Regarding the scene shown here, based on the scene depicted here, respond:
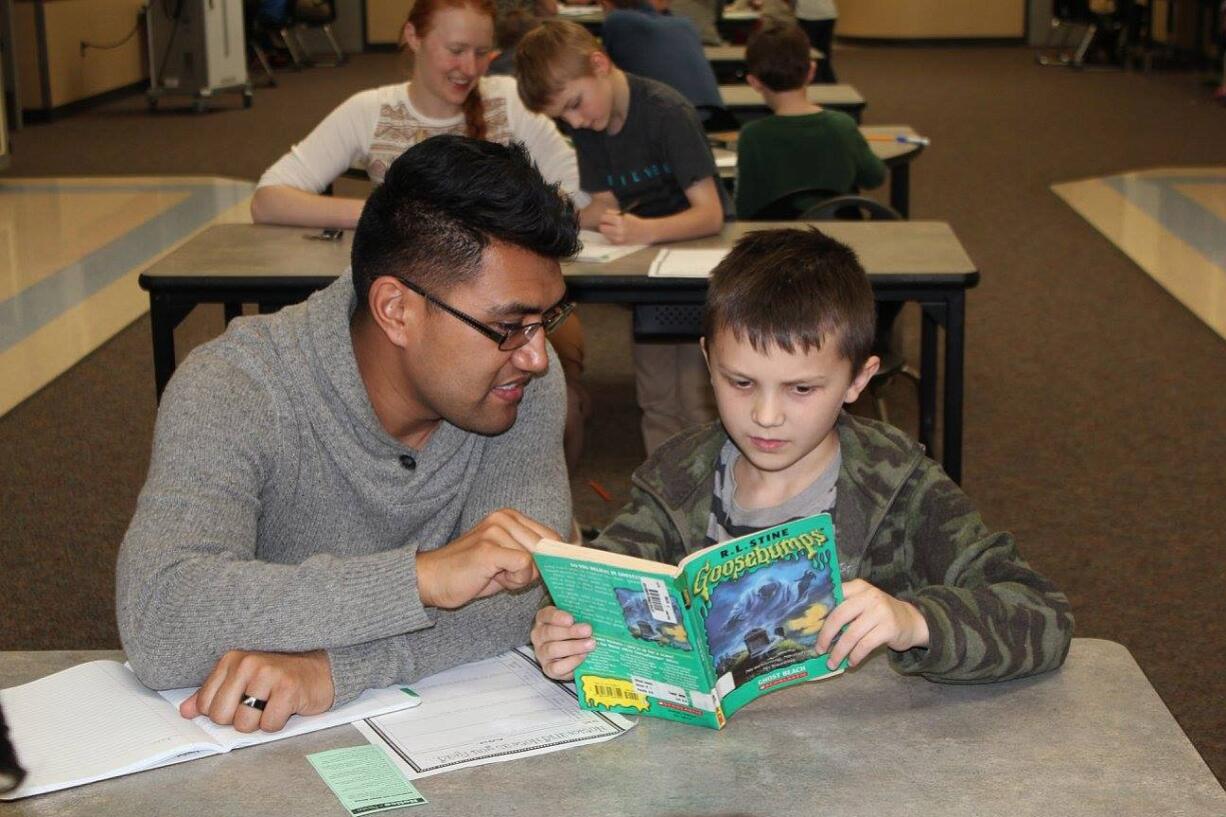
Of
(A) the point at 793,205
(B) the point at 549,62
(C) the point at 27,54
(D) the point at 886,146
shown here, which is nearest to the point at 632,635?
(B) the point at 549,62

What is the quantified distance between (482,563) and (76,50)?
10485mm

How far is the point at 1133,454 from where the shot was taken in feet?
13.9

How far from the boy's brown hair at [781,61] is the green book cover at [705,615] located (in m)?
3.40

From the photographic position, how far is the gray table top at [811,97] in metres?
5.90

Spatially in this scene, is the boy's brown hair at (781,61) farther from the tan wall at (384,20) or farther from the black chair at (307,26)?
the tan wall at (384,20)

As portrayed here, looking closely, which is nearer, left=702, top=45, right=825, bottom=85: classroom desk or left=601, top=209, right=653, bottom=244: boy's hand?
left=601, top=209, right=653, bottom=244: boy's hand

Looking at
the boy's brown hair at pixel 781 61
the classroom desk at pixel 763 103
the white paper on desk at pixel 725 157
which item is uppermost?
the boy's brown hair at pixel 781 61

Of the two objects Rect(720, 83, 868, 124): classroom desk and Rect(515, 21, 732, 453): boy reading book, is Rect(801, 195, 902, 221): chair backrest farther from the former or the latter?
Rect(720, 83, 868, 124): classroom desk

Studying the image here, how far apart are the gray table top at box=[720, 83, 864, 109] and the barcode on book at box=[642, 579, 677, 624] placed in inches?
182

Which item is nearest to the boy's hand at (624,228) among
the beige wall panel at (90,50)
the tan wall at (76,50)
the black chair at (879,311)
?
the black chair at (879,311)

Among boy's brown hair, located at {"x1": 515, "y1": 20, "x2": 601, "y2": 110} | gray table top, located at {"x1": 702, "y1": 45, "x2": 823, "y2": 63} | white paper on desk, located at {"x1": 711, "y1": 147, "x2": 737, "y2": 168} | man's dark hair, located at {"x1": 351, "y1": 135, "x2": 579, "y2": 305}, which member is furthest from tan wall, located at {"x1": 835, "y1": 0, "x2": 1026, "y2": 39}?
man's dark hair, located at {"x1": 351, "y1": 135, "x2": 579, "y2": 305}

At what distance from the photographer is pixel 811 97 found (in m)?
6.09

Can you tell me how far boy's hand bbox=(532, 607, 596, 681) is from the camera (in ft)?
4.85

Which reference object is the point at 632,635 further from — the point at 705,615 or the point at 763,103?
the point at 763,103
